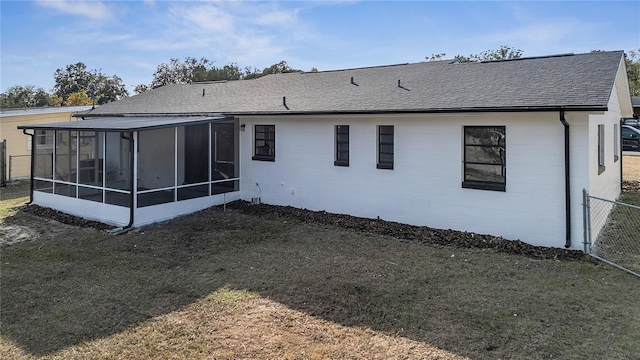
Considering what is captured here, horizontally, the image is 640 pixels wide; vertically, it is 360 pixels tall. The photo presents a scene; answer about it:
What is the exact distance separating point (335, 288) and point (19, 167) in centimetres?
1860

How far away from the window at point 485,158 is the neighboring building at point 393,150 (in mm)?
22

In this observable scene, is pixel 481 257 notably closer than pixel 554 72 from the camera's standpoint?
Yes

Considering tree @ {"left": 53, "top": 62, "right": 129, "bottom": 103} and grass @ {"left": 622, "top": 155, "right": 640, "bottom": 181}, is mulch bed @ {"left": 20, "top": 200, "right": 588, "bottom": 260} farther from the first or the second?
tree @ {"left": 53, "top": 62, "right": 129, "bottom": 103}

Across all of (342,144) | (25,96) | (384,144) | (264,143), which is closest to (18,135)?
(264,143)

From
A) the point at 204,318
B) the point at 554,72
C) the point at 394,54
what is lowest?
the point at 204,318

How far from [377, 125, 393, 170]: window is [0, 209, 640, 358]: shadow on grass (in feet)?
6.63

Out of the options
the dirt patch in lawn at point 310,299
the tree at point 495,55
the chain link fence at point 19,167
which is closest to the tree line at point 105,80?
the tree at point 495,55

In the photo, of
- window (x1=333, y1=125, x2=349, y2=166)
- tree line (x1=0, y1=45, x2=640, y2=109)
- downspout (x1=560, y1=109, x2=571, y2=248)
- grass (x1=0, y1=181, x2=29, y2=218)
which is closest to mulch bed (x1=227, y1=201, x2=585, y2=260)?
downspout (x1=560, y1=109, x2=571, y2=248)

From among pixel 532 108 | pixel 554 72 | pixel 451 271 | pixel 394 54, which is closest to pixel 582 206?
pixel 532 108

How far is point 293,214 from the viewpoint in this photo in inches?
408

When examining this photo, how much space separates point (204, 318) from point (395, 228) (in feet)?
A: 16.7

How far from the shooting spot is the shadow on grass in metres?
4.44

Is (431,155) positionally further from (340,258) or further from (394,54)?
(394,54)

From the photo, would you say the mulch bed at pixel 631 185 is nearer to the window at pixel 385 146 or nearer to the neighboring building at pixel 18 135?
the window at pixel 385 146
